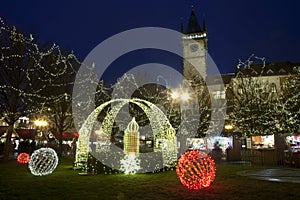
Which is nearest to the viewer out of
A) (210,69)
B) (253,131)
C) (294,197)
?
(294,197)

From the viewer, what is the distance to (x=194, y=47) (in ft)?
239

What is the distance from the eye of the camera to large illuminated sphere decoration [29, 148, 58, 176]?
39.2 ft

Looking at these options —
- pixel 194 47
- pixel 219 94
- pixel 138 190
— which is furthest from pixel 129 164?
pixel 194 47

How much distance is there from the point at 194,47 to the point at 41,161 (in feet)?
215

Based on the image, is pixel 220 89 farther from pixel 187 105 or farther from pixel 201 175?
pixel 201 175

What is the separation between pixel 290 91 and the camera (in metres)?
29.8

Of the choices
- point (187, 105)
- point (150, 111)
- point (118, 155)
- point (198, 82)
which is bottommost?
point (118, 155)

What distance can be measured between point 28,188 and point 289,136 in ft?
56.8

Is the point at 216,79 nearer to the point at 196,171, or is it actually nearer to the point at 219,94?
the point at 219,94

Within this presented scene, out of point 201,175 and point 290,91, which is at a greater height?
point 290,91

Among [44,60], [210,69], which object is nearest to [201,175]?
[44,60]

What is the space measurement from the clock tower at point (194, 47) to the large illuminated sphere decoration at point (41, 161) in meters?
57.3

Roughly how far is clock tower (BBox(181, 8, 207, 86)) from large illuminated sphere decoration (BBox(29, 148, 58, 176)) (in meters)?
57.3

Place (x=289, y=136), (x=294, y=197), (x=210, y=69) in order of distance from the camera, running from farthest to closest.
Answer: (x=210, y=69), (x=289, y=136), (x=294, y=197)
